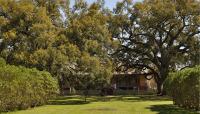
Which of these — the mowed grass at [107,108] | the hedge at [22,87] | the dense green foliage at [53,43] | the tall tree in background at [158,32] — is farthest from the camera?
the tall tree in background at [158,32]

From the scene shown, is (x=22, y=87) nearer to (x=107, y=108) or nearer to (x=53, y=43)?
(x=107, y=108)

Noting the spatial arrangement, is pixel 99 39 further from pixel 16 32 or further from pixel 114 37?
pixel 114 37

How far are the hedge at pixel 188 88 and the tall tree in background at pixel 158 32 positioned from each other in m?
22.2

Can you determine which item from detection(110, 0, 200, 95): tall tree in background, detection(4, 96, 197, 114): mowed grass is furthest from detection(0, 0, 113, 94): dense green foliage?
detection(110, 0, 200, 95): tall tree in background

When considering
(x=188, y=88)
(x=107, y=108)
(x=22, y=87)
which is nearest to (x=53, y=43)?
(x=22, y=87)

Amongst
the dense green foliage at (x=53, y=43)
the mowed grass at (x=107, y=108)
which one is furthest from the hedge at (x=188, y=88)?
the dense green foliage at (x=53, y=43)

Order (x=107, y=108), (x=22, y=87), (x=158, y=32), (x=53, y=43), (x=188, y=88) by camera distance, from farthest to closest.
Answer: (x=158, y=32) → (x=53, y=43) → (x=107, y=108) → (x=22, y=87) → (x=188, y=88)

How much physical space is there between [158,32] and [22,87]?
101 ft

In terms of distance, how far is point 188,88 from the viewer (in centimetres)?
2492

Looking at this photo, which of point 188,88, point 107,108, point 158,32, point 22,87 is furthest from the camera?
point 158,32

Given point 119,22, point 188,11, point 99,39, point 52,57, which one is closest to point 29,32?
point 52,57

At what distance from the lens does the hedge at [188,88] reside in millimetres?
22750

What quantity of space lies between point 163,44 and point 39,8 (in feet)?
70.1

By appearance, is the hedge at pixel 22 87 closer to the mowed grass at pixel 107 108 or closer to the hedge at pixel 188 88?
the mowed grass at pixel 107 108
